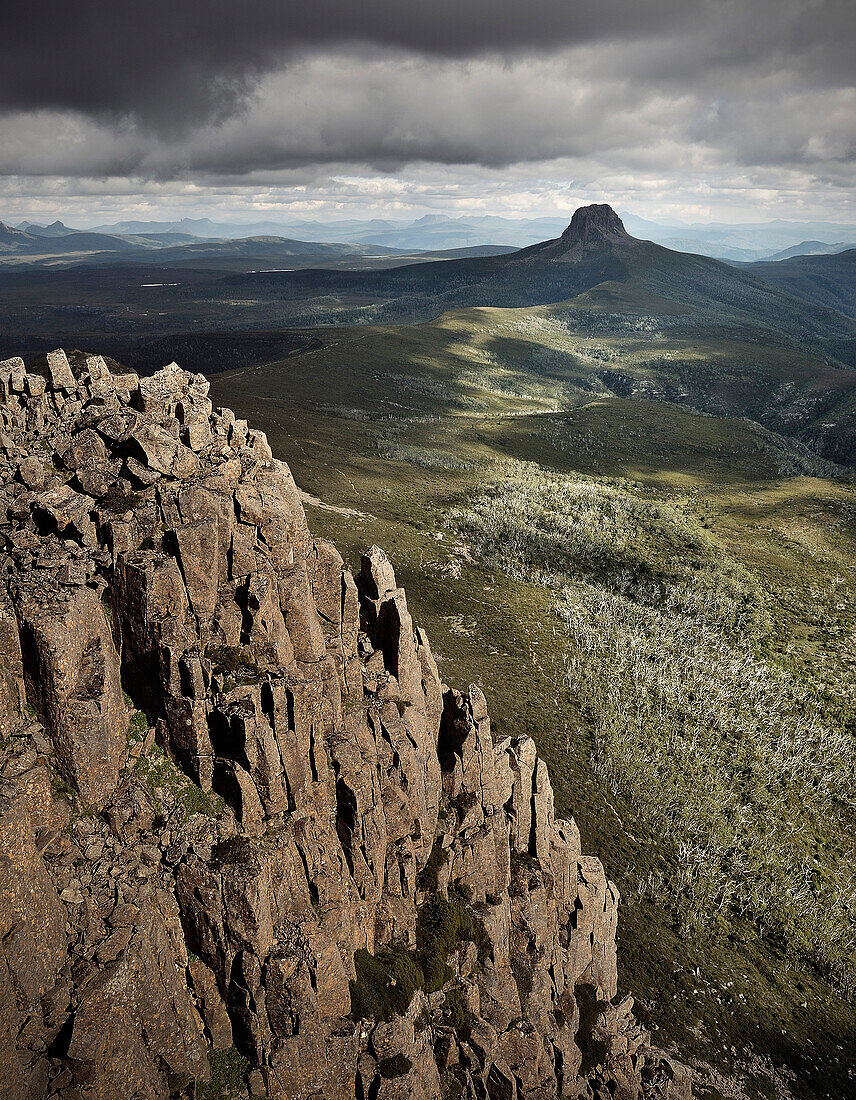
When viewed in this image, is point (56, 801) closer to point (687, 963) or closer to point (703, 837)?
point (687, 963)

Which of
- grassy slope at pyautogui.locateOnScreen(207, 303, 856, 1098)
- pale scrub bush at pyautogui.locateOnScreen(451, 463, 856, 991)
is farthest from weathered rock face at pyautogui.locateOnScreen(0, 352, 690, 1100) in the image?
pale scrub bush at pyautogui.locateOnScreen(451, 463, 856, 991)

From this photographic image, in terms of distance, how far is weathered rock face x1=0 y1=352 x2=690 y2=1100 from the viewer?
897 inches

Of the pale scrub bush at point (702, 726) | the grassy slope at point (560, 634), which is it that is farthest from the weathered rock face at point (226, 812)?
the pale scrub bush at point (702, 726)

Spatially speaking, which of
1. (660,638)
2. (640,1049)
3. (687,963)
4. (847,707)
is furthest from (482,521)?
(640,1049)

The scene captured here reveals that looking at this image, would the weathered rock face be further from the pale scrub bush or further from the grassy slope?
the pale scrub bush

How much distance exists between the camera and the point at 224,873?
26.0 meters

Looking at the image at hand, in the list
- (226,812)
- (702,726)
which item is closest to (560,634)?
(702,726)

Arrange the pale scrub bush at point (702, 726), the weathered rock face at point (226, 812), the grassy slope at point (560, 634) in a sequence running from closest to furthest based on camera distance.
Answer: the weathered rock face at point (226, 812) < the grassy slope at point (560, 634) < the pale scrub bush at point (702, 726)

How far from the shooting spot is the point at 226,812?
28.2m

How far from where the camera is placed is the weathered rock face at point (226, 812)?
22.8 meters

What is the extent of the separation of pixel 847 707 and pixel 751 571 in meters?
41.3

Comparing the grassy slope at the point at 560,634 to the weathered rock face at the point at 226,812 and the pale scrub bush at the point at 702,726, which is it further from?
the weathered rock face at the point at 226,812

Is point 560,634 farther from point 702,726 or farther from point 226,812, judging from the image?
point 226,812

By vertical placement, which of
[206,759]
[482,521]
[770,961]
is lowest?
[770,961]
